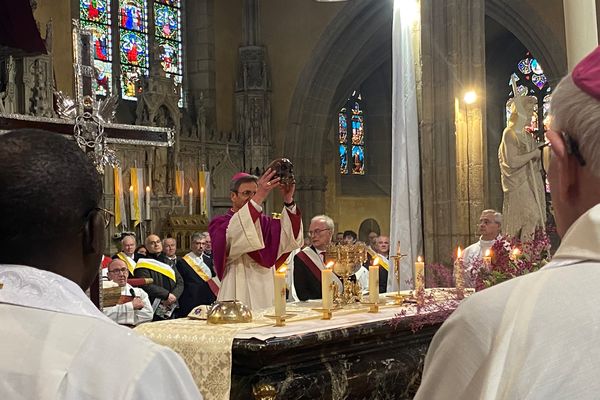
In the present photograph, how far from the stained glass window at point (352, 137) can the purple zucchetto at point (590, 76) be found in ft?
A: 67.5

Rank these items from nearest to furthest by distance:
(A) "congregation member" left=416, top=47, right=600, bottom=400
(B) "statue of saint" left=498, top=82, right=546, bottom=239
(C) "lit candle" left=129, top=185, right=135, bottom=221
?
(A) "congregation member" left=416, top=47, right=600, bottom=400
(B) "statue of saint" left=498, top=82, right=546, bottom=239
(C) "lit candle" left=129, top=185, right=135, bottom=221

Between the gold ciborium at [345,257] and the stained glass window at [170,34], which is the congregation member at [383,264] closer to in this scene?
the gold ciborium at [345,257]

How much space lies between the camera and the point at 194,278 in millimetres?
7992

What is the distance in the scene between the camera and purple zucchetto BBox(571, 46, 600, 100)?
45.6 inches

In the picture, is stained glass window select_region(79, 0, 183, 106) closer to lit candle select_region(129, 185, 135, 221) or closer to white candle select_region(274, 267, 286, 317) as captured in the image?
lit candle select_region(129, 185, 135, 221)

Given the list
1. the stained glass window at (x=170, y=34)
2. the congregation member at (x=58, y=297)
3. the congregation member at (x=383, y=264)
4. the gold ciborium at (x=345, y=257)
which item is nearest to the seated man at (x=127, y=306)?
the congregation member at (x=383, y=264)

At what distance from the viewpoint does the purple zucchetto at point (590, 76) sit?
116 centimetres

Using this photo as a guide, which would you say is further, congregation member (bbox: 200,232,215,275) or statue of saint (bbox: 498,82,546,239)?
statue of saint (bbox: 498,82,546,239)

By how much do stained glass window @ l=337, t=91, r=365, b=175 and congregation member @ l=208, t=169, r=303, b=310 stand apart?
16.7m

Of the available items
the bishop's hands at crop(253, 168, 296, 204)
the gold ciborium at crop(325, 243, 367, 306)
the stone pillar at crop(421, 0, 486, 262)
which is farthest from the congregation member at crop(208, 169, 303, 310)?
the stone pillar at crop(421, 0, 486, 262)

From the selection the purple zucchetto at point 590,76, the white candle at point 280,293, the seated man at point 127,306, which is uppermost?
the purple zucchetto at point 590,76

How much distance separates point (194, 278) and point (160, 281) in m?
0.72

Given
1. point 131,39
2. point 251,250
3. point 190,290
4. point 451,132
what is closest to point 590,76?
point 251,250

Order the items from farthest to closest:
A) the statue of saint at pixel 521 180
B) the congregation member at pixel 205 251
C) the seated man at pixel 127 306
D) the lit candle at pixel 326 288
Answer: the statue of saint at pixel 521 180 < the congregation member at pixel 205 251 < the seated man at pixel 127 306 < the lit candle at pixel 326 288
